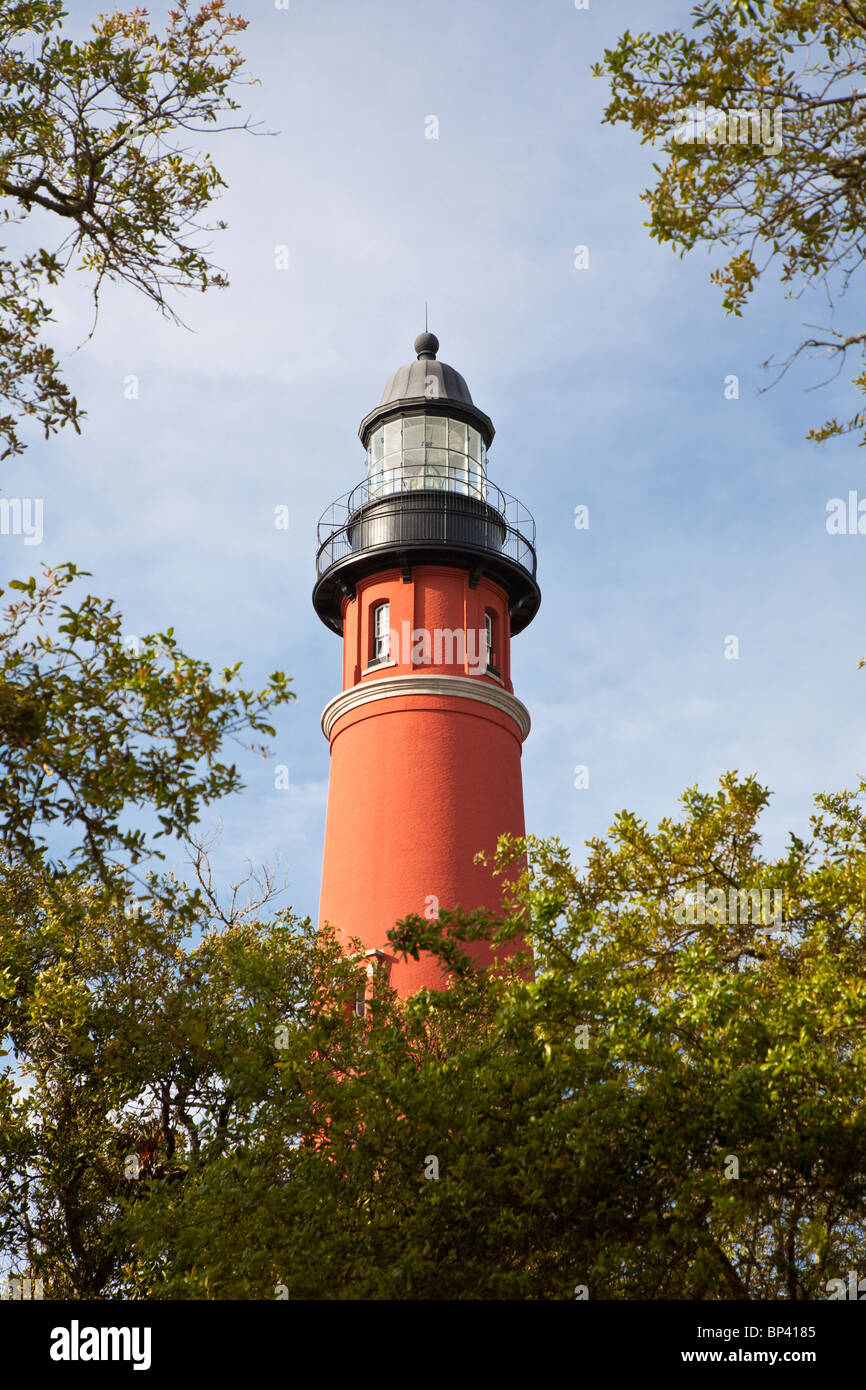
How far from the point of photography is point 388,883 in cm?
2036

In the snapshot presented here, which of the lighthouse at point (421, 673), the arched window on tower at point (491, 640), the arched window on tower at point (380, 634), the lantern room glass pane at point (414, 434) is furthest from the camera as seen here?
the lantern room glass pane at point (414, 434)

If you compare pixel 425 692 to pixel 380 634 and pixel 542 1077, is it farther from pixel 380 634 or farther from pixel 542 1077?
pixel 542 1077

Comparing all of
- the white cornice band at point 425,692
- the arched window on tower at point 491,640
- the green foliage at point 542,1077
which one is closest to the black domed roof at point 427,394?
the arched window on tower at point 491,640

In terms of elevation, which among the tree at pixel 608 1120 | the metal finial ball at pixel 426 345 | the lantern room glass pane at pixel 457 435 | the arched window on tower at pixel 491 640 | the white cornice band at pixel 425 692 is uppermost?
the metal finial ball at pixel 426 345

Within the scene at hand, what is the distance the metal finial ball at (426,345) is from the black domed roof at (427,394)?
0.52 ft

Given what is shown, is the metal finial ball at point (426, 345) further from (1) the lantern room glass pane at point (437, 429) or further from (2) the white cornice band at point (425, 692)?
(2) the white cornice band at point (425, 692)

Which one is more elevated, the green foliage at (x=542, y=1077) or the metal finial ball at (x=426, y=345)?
the metal finial ball at (x=426, y=345)

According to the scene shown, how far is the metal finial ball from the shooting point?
2608 cm

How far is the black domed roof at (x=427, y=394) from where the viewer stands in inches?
964

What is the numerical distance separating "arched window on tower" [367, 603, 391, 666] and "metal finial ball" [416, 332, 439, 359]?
5974mm

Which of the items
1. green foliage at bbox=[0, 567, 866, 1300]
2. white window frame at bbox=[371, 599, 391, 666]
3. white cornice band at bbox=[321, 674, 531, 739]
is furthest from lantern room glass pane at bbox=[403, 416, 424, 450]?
green foliage at bbox=[0, 567, 866, 1300]
